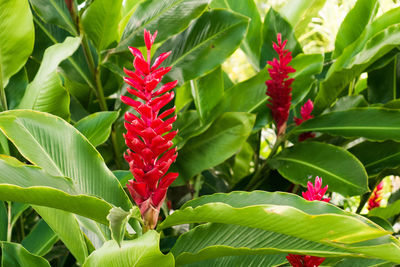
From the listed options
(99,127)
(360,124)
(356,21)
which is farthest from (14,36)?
(356,21)

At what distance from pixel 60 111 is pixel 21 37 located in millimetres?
194

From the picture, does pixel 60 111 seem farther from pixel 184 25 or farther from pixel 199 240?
pixel 199 240

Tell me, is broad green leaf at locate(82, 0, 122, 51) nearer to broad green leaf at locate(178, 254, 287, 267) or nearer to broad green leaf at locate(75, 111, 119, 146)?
broad green leaf at locate(75, 111, 119, 146)

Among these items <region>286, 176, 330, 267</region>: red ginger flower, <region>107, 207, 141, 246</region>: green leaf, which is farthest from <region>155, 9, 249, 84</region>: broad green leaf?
<region>107, 207, 141, 246</region>: green leaf

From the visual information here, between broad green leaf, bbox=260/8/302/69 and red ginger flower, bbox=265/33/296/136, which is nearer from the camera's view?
red ginger flower, bbox=265/33/296/136

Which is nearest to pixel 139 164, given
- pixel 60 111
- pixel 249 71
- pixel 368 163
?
pixel 60 111

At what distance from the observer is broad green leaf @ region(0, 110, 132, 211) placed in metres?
0.78

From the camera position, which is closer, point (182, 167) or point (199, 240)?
point (199, 240)

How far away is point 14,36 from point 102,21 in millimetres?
240

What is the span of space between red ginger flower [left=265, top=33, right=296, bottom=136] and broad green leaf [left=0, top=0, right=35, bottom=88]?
24.1 inches

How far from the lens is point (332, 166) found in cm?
118

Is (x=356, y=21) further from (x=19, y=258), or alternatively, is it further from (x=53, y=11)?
(x=19, y=258)

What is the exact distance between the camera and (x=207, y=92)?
4.42 ft

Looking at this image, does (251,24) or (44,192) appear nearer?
(44,192)
